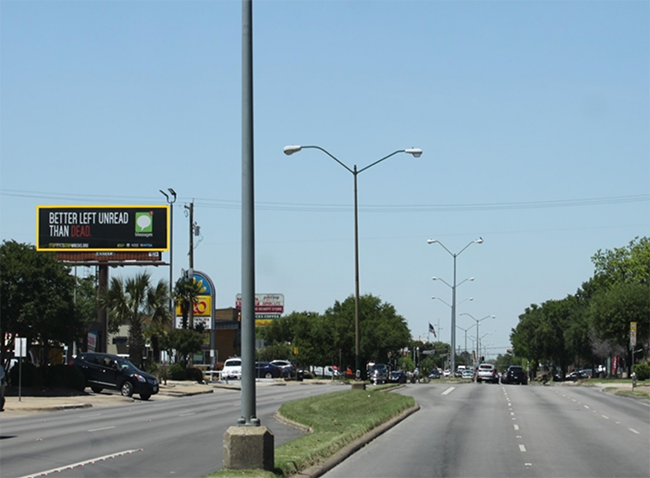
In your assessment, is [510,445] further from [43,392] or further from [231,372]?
[231,372]

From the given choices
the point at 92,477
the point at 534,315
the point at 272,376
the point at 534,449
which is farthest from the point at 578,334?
the point at 92,477

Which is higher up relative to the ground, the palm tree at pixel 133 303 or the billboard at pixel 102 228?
the billboard at pixel 102 228

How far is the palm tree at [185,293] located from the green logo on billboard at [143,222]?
5049mm

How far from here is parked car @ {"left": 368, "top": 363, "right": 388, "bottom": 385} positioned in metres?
59.6

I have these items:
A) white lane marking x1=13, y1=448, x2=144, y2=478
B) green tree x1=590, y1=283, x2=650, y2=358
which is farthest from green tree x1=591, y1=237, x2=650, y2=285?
white lane marking x1=13, y1=448, x2=144, y2=478

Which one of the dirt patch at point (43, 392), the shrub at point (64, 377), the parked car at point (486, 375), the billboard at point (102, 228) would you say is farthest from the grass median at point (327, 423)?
the parked car at point (486, 375)

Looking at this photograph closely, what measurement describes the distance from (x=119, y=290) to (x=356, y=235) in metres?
21.4

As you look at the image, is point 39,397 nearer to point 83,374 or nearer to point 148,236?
point 83,374

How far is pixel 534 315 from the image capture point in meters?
122

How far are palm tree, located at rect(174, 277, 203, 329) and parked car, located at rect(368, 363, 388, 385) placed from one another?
1247cm

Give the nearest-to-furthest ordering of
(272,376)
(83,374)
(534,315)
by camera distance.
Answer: (83,374), (272,376), (534,315)

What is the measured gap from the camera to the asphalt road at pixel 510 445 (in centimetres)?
1449

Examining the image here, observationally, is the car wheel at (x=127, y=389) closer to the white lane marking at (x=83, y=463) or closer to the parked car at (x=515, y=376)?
the white lane marking at (x=83, y=463)

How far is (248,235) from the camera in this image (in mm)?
12055
